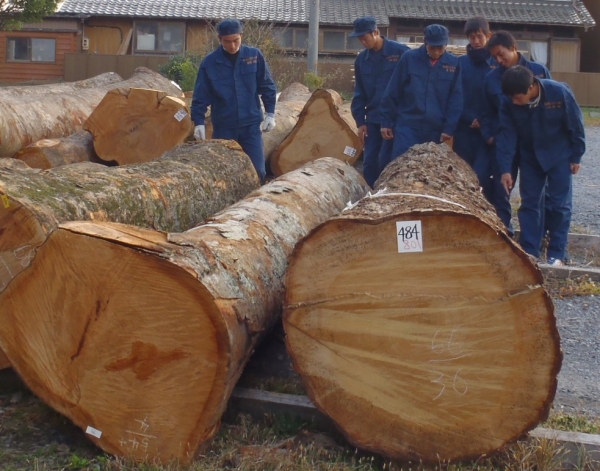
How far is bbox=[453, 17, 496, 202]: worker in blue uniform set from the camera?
6.89 m

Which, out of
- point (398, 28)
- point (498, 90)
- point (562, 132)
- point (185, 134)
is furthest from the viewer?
point (398, 28)

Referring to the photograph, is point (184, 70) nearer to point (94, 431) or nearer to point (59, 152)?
point (59, 152)

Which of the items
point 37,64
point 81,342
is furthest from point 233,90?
point 37,64

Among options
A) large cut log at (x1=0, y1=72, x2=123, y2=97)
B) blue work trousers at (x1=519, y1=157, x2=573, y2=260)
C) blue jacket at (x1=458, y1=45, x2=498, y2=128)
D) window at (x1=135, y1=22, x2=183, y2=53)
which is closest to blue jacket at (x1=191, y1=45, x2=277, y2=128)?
blue jacket at (x1=458, y1=45, x2=498, y2=128)

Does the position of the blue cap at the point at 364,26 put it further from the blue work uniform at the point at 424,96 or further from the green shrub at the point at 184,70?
the green shrub at the point at 184,70

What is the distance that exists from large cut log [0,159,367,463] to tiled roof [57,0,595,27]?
80.2 ft

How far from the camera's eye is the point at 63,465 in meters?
3.30

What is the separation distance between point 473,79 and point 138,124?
11.1ft

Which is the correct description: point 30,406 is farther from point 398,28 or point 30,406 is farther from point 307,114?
point 398,28

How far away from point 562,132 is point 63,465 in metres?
4.25

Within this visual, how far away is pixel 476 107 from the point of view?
22.8 feet

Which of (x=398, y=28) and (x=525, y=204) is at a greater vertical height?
(x=398, y=28)

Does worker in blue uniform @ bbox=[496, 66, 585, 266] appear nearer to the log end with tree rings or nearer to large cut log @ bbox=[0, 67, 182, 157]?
the log end with tree rings

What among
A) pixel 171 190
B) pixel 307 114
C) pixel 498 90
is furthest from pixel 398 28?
pixel 171 190
